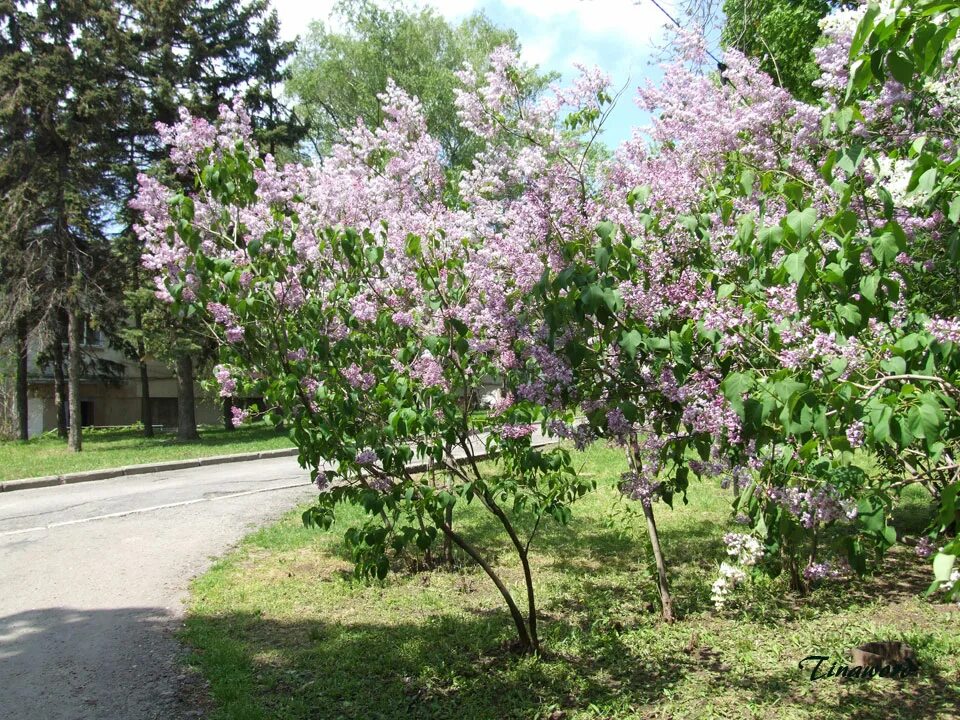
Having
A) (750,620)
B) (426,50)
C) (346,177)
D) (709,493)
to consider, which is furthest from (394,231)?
(426,50)

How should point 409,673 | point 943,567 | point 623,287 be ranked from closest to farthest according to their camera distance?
point 943,567, point 623,287, point 409,673

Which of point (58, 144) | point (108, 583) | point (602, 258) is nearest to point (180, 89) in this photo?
point (58, 144)

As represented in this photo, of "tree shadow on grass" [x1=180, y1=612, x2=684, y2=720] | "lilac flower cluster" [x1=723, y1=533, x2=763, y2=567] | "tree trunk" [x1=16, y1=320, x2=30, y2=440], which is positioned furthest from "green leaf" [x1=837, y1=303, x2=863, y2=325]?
"tree trunk" [x1=16, y1=320, x2=30, y2=440]

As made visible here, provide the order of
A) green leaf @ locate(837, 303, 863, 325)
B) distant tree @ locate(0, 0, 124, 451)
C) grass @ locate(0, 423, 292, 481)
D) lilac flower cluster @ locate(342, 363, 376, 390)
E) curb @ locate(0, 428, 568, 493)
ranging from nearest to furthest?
1. green leaf @ locate(837, 303, 863, 325)
2. lilac flower cluster @ locate(342, 363, 376, 390)
3. curb @ locate(0, 428, 568, 493)
4. grass @ locate(0, 423, 292, 481)
5. distant tree @ locate(0, 0, 124, 451)

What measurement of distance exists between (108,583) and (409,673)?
3508mm

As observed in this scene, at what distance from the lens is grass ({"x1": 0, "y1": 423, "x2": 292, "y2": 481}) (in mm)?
14859

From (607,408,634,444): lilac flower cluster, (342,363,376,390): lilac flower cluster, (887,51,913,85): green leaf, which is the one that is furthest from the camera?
(342,363,376,390): lilac flower cluster

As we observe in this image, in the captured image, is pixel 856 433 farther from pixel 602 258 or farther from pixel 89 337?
pixel 89 337

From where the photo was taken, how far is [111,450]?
1867cm

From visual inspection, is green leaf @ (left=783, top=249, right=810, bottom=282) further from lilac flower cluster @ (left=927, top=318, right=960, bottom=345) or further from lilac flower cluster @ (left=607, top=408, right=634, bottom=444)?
lilac flower cluster @ (left=607, top=408, right=634, bottom=444)

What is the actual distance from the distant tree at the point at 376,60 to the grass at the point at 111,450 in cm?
1191

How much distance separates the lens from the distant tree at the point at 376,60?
26844 millimetres

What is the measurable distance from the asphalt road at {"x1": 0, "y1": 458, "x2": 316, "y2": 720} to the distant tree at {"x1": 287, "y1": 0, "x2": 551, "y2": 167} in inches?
718

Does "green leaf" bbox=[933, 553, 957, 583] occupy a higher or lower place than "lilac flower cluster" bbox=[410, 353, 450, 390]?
lower
